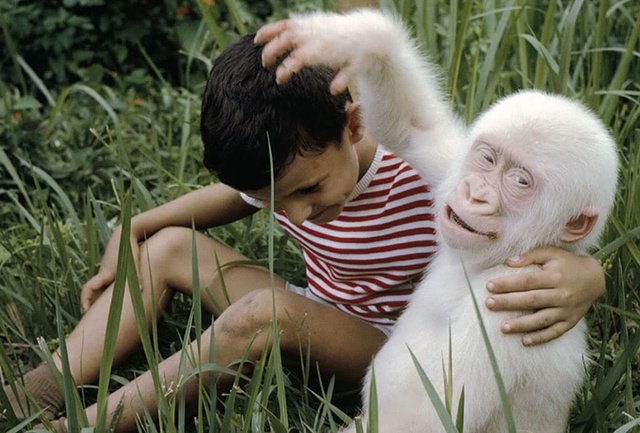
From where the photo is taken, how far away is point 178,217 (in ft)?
10.4

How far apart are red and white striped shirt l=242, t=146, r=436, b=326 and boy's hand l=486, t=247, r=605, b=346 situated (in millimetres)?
537

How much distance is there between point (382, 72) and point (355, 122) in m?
0.29

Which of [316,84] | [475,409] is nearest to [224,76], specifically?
[316,84]

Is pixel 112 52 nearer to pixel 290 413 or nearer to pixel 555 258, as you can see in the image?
pixel 290 413

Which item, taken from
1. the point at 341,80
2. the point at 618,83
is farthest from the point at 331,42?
the point at 618,83

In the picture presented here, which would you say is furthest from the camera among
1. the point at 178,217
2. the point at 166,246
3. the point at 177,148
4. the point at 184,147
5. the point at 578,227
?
the point at 177,148

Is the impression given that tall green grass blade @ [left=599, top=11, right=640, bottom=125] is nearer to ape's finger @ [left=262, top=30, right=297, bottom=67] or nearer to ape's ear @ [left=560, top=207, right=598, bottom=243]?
ape's ear @ [left=560, top=207, right=598, bottom=243]

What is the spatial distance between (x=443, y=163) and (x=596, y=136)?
1.32ft

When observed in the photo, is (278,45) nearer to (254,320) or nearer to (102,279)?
(254,320)

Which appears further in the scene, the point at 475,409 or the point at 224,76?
the point at 224,76

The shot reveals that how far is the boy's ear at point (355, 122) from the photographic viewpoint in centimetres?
268

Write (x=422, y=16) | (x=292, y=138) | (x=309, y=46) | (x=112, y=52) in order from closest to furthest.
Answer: (x=309, y=46) < (x=292, y=138) < (x=422, y=16) < (x=112, y=52)

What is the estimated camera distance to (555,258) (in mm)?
2340

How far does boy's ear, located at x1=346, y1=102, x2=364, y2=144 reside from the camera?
2678 mm
